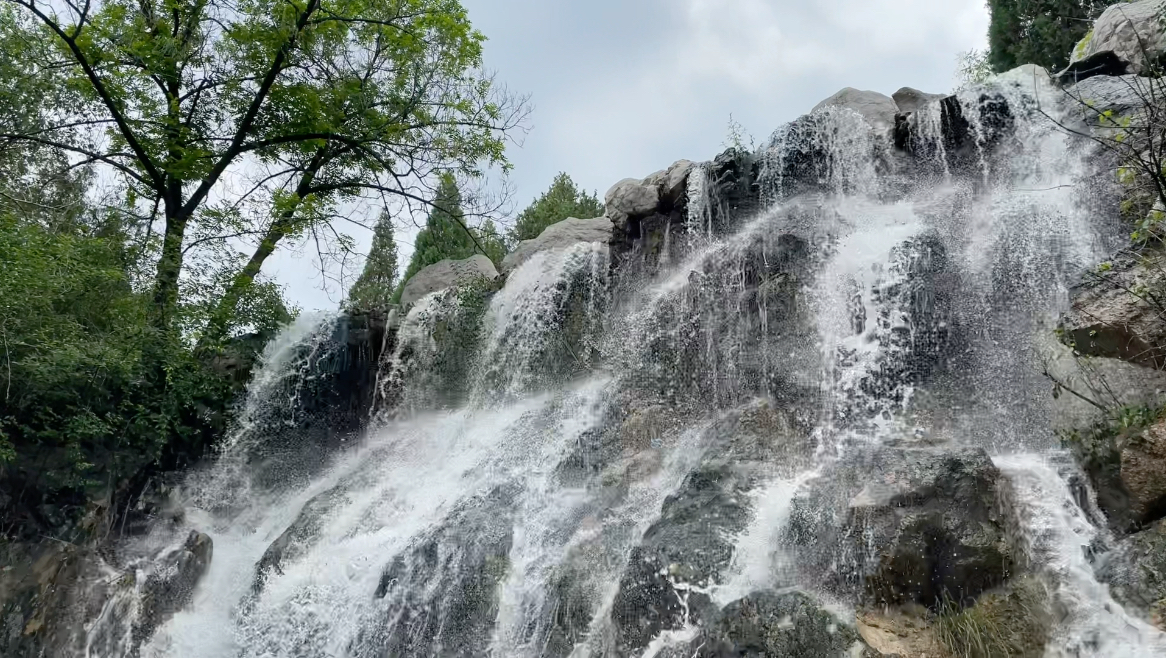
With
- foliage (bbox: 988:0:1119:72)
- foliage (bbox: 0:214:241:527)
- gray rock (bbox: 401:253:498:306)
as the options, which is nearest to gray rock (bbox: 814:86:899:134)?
foliage (bbox: 988:0:1119:72)

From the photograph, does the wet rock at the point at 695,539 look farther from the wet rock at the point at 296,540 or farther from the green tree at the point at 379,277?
the green tree at the point at 379,277

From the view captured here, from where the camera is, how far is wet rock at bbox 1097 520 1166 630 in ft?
15.8

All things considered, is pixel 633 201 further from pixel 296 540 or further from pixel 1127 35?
pixel 1127 35

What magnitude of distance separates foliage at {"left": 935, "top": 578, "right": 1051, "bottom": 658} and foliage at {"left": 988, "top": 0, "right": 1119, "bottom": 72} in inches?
503

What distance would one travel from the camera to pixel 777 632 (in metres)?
5.20

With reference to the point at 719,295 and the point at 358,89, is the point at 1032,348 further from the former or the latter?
the point at 358,89

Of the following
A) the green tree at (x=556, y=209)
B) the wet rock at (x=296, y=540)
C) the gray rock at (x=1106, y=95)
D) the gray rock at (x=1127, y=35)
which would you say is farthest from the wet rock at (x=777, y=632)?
the green tree at (x=556, y=209)

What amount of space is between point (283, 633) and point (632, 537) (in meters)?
3.26

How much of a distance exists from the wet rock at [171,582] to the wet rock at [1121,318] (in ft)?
28.1

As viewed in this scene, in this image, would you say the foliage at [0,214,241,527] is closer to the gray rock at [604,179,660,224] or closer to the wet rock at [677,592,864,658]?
the gray rock at [604,179,660,224]

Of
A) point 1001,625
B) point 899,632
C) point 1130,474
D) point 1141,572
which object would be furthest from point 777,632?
point 1130,474

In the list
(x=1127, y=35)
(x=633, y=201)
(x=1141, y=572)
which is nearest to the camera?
(x=1141, y=572)

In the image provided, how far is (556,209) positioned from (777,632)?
19.5m

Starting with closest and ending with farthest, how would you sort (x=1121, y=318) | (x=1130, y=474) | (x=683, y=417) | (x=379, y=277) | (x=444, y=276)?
1. (x=1130, y=474)
2. (x=1121, y=318)
3. (x=683, y=417)
4. (x=444, y=276)
5. (x=379, y=277)
